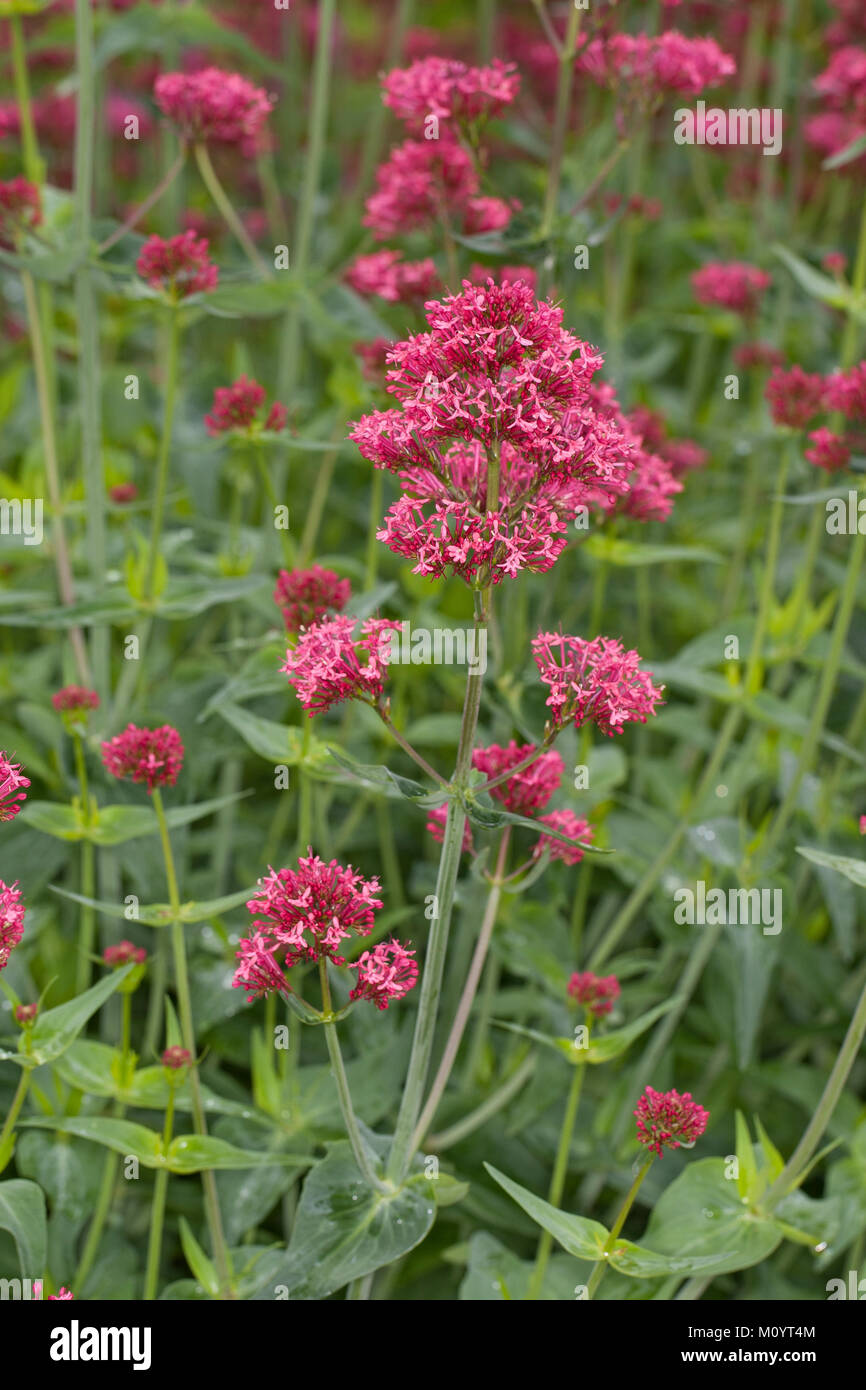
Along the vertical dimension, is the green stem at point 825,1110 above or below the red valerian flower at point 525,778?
below

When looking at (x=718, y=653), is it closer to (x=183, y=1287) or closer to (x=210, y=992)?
(x=210, y=992)

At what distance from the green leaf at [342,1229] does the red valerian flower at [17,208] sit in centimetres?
142

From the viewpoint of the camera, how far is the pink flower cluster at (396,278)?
6.65ft

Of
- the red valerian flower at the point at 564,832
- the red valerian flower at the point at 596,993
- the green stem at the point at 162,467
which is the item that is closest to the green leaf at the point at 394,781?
the red valerian flower at the point at 564,832

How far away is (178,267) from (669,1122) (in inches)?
50.8

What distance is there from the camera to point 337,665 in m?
1.34

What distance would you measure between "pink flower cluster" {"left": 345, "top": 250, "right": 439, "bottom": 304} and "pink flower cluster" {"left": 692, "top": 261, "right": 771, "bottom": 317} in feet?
2.91

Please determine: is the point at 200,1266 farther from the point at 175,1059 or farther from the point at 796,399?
the point at 796,399

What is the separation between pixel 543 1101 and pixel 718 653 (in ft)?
2.39

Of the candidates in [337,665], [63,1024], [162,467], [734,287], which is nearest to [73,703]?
[162,467]

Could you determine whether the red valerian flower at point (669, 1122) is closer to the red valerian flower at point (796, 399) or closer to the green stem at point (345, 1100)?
the green stem at point (345, 1100)

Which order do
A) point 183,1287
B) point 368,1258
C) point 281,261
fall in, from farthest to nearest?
point 281,261, point 183,1287, point 368,1258

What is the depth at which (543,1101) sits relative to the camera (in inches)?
75.8
